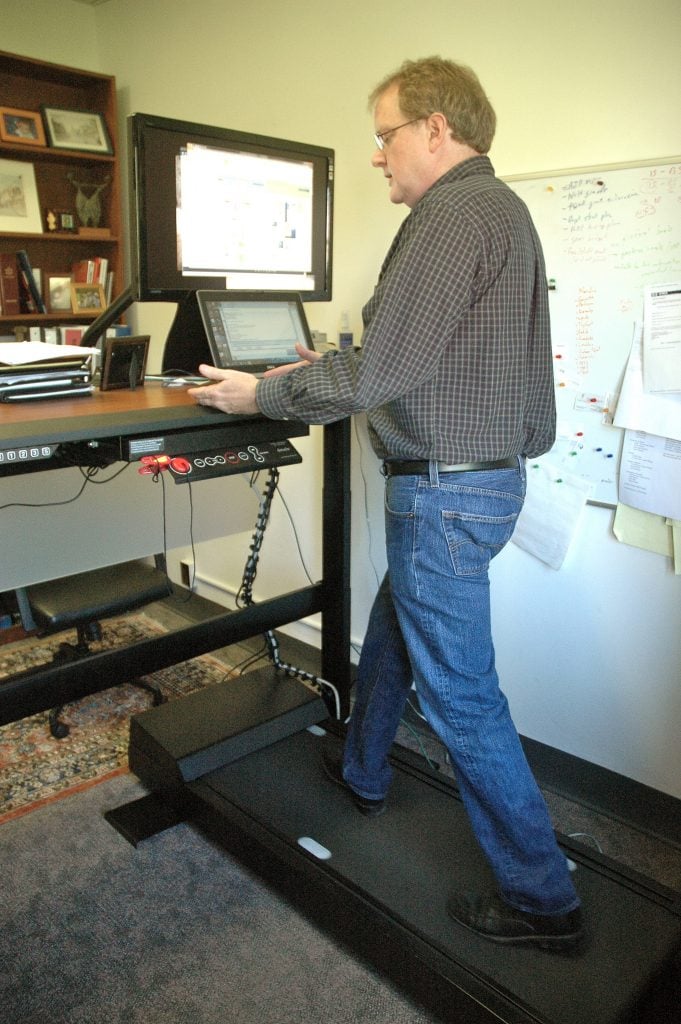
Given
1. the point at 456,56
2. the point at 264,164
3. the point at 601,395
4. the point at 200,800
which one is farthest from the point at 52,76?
the point at 200,800

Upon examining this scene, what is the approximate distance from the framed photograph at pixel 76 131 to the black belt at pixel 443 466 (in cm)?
244

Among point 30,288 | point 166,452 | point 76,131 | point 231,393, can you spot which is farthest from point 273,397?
point 76,131

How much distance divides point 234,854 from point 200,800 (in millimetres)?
152

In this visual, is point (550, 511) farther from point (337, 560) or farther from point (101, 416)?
point (101, 416)

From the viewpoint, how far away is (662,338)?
1870 mm

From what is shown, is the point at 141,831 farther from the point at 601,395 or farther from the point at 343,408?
the point at 601,395

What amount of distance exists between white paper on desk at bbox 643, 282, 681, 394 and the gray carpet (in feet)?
4.78

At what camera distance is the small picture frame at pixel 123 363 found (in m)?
1.86

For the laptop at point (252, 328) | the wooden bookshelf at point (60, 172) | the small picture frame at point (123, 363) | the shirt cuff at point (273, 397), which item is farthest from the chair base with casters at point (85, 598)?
the wooden bookshelf at point (60, 172)

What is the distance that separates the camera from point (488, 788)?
4.95ft

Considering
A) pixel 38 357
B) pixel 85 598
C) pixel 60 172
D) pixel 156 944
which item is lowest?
pixel 156 944

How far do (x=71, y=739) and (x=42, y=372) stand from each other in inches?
52.2

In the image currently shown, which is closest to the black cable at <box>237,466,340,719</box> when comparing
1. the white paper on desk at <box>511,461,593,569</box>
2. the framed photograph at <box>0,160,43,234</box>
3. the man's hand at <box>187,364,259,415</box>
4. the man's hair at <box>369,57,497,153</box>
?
the man's hand at <box>187,364,259,415</box>

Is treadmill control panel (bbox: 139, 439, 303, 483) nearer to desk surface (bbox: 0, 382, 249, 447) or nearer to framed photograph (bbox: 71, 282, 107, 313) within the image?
desk surface (bbox: 0, 382, 249, 447)
